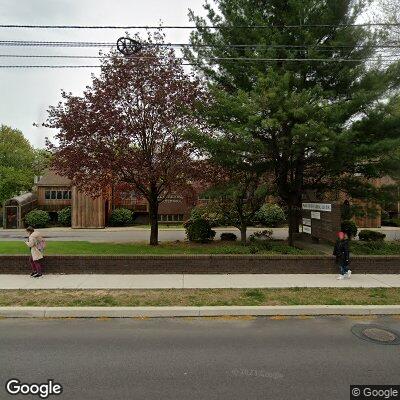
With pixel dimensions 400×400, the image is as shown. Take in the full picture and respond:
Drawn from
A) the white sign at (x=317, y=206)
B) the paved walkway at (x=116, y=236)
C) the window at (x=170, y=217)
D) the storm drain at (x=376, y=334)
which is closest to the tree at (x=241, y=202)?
the white sign at (x=317, y=206)

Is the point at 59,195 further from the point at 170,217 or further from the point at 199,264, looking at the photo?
the point at 199,264

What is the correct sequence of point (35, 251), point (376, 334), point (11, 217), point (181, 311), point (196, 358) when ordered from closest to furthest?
point (196, 358), point (376, 334), point (181, 311), point (35, 251), point (11, 217)

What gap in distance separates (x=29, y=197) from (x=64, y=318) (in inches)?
1124

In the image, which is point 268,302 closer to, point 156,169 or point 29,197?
point 156,169

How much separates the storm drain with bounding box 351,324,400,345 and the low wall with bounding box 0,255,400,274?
173 inches

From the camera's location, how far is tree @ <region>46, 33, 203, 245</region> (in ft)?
47.5

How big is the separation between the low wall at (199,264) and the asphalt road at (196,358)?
3959 mm

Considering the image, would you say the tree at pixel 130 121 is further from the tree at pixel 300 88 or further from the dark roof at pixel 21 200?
the dark roof at pixel 21 200

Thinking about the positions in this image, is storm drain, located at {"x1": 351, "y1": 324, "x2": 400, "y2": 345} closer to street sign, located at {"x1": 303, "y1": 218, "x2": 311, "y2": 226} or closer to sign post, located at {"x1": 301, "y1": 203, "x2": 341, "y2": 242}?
sign post, located at {"x1": 301, "y1": 203, "x2": 341, "y2": 242}

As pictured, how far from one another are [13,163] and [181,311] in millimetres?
39159

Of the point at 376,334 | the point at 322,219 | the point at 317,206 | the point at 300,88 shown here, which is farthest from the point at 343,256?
the point at 300,88

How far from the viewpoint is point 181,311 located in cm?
817

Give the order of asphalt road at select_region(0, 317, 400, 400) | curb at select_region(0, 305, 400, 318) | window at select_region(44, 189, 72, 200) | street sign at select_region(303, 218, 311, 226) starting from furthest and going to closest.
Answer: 1. window at select_region(44, 189, 72, 200)
2. street sign at select_region(303, 218, 311, 226)
3. curb at select_region(0, 305, 400, 318)
4. asphalt road at select_region(0, 317, 400, 400)

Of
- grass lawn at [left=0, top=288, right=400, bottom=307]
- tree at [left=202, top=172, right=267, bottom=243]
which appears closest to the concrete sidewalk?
grass lawn at [left=0, top=288, right=400, bottom=307]
